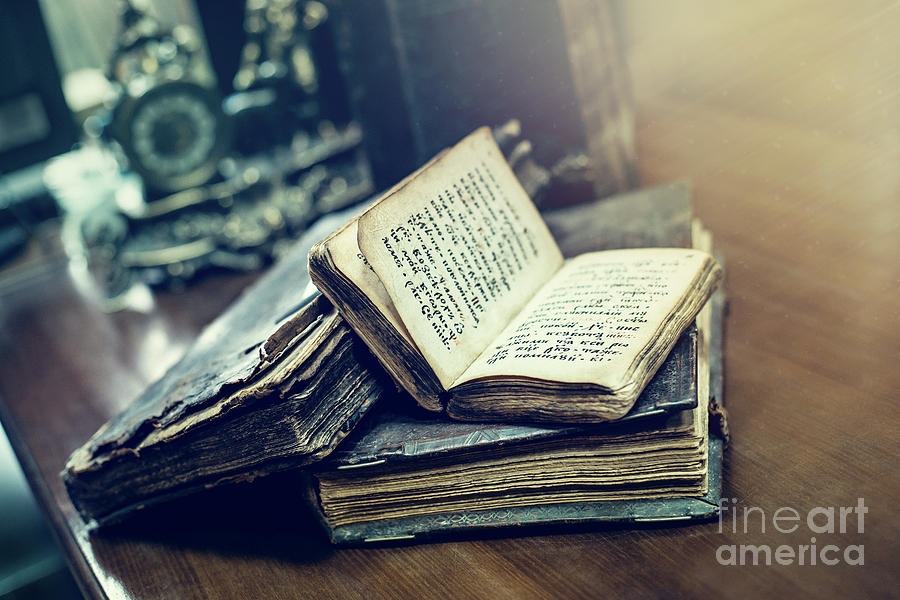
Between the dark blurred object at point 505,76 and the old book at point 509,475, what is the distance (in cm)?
56

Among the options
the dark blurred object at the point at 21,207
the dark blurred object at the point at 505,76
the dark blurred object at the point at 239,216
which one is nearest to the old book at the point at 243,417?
the dark blurred object at the point at 505,76

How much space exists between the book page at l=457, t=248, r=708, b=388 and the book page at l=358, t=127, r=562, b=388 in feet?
0.08

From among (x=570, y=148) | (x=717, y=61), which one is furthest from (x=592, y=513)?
(x=717, y=61)

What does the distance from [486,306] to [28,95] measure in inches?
66.1

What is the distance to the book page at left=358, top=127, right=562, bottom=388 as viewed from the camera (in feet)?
2.45

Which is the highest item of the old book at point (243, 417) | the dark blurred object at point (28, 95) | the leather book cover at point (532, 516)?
the dark blurred object at point (28, 95)

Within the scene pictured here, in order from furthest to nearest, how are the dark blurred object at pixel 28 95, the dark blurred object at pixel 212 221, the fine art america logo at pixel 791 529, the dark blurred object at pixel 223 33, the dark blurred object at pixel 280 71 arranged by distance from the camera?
1. the dark blurred object at pixel 223 33
2. the dark blurred object at pixel 28 95
3. the dark blurred object at pixel 280 71
4. the dark blurred object at pixel 212 221
5. the fine art america logo at pixel 791 529

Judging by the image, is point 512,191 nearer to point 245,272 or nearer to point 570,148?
point 570,148

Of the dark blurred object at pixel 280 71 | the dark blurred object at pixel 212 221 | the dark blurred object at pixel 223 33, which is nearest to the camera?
the dark blurred object at pixel 212 221

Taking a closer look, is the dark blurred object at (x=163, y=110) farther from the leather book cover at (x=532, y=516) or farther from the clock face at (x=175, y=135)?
the leather book cover at (x=532, y=516)

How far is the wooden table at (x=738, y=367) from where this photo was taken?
68cm

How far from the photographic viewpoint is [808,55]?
1.13 metres

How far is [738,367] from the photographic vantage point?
89 cm

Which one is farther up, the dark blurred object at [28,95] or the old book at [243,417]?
the dark blurred object at [28,95]
